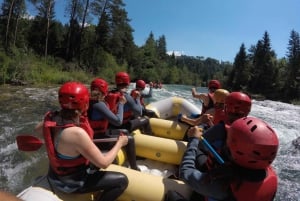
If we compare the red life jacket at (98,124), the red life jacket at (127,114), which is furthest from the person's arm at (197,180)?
the red life jacket at (127,114)

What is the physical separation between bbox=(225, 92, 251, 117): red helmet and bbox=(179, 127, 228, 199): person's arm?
1.56ft

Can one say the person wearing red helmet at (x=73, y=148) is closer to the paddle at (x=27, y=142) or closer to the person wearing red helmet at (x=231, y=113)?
Result: the paddle at (x=27, y=142)

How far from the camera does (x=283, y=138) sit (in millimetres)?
9758

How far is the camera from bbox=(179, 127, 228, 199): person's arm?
192cm

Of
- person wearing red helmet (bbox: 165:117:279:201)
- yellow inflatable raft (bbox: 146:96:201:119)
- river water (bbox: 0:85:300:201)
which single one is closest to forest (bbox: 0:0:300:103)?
river water (bbox: 0:85:300:201)

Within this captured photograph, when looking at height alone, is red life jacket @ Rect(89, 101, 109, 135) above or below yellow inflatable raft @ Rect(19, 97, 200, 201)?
Result: above

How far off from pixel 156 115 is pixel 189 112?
753 millimetres

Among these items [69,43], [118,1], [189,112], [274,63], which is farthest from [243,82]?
[189,112]

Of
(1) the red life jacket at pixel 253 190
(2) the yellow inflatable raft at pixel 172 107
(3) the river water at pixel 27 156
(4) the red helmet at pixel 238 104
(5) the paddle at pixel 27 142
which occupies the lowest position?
(3) the river water at pixel 27 156

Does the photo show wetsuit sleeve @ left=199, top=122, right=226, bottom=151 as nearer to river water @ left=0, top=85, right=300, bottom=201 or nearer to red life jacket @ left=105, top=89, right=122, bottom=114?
red life jacket @ left=105, top=89, right=122, bottom=114

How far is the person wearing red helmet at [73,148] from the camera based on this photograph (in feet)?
7.07

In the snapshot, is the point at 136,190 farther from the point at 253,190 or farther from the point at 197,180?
the point at 253,190

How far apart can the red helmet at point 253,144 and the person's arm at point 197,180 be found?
23 cm

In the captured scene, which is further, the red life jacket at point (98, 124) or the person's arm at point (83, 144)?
the red life jacket at point (98, 124)
